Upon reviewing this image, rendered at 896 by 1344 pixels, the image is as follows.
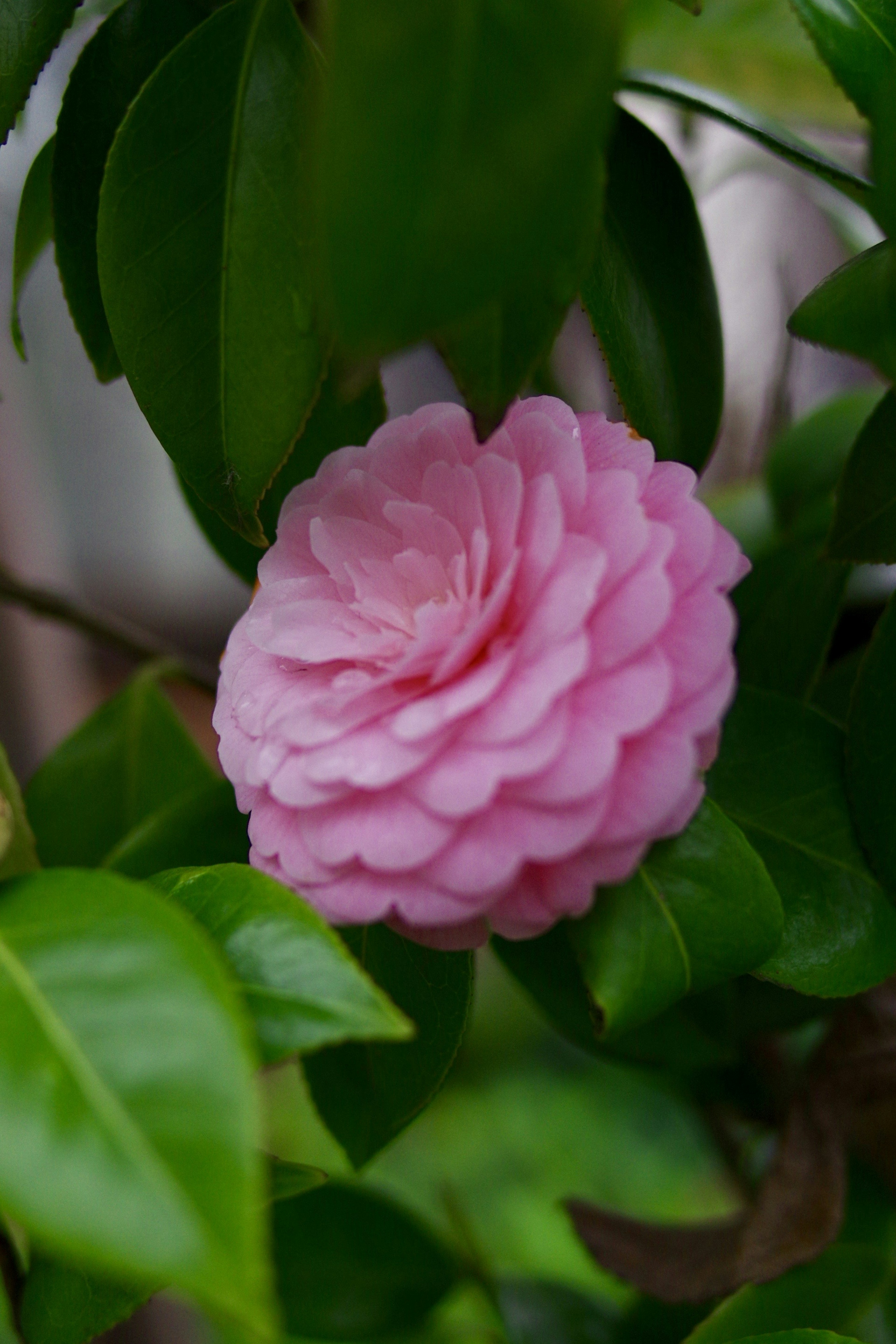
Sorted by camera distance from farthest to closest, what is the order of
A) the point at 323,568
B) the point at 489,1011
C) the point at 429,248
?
the point at 489,1011 < the point at 323,568 < the point at 429,248

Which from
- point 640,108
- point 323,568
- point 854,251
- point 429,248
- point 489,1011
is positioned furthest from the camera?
point 489,1011

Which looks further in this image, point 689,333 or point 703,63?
point 703,63

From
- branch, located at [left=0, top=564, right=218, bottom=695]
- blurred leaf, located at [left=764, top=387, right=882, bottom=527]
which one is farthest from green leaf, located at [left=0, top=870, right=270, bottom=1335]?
blurred leaf, located at [left=764, top=387, right=882, bottom=527]

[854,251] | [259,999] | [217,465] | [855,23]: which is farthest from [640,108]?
[259,999]

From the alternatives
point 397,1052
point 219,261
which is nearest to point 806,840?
point 397,1052

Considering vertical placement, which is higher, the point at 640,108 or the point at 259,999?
the point at 640,108

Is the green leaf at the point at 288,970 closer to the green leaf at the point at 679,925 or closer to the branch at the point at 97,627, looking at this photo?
the green leaf at the point at 679,925

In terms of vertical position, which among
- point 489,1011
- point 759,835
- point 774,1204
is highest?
point 759,835

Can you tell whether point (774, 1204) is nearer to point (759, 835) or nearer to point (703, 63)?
point (759, 835)
